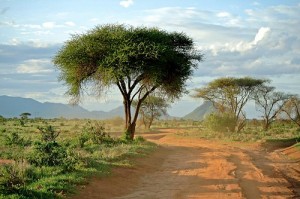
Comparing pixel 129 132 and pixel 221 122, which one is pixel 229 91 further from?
pixel 129 132

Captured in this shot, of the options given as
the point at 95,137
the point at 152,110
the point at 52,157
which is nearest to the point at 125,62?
the point at 95,137

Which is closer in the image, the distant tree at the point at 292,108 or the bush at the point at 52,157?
the bush at the point at 52,157

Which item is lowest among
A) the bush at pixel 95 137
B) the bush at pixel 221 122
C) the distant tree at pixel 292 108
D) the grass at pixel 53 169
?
the grass at pixel 53 169

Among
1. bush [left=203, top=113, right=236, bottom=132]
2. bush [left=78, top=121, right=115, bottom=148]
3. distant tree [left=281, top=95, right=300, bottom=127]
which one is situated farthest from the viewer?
distant tree [left=281, top=95, right=300, bottom=127]

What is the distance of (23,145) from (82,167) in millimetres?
10553

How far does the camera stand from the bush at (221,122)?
45.2 metres

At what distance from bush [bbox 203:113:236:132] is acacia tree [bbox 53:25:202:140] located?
16.1 m

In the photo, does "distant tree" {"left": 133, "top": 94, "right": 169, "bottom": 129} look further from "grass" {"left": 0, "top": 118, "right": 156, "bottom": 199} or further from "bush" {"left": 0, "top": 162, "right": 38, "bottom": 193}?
"bush" {"left": 0, "top": 162, "right": 38, "bottom": 193}

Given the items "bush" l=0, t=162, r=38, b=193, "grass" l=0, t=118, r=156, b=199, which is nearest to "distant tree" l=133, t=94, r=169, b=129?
"grass" l=0, t=118, r=156, b=199

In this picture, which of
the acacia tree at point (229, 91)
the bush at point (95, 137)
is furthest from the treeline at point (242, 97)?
the bush at point (95, 137)

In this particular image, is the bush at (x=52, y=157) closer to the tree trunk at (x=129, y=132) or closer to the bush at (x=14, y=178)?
the bush at (x=14, y=178)

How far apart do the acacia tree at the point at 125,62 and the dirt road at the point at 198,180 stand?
6813mm

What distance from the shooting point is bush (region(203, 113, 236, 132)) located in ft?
148

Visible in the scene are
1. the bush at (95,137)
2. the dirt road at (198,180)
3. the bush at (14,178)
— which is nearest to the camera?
the bush at (14,178)
